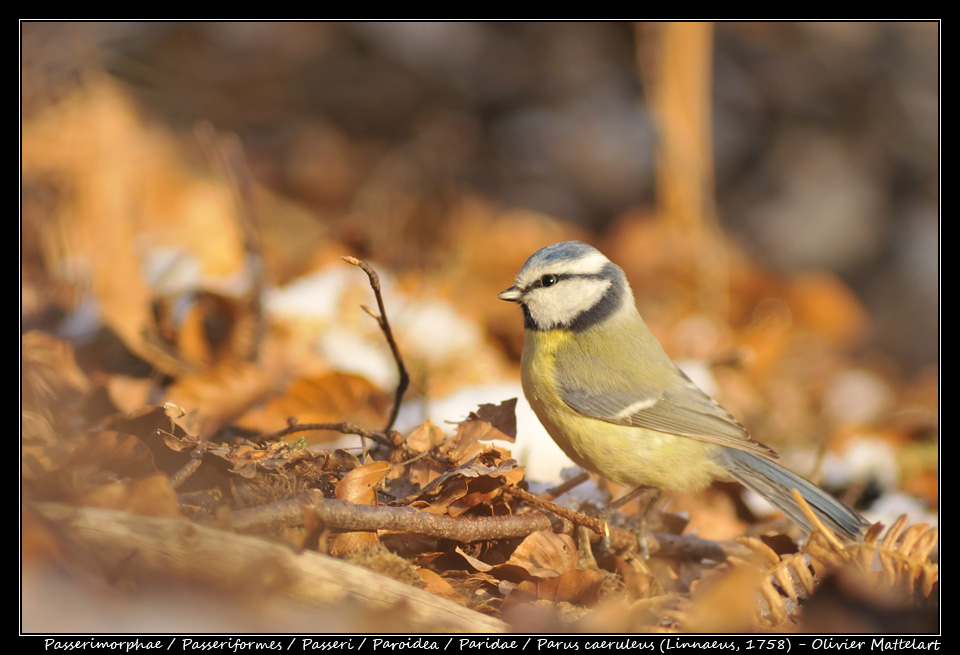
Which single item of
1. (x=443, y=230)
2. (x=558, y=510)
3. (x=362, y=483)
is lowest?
(x=558, y=510)

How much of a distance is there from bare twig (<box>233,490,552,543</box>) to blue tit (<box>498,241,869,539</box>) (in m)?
0.43

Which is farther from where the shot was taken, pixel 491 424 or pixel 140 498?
pixel 491 424

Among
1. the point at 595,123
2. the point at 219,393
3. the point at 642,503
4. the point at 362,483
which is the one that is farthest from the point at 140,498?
the point at 595,123

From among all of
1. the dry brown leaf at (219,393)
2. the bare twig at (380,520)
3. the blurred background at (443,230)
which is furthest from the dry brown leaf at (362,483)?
the dry brown leaf at (219,393)

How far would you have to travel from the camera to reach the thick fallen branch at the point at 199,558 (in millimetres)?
1252

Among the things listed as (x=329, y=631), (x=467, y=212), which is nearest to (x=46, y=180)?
(x=467, y=212)

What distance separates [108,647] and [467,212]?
3.77 meters

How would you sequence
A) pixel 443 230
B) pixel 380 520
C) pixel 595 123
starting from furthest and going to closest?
pixel 595 123
pixel 443 230
pixel 380 520

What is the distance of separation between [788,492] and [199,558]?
4.95 ft

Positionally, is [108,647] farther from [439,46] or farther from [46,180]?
[439,46]

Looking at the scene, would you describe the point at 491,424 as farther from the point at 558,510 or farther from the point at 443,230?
the point at 443,230

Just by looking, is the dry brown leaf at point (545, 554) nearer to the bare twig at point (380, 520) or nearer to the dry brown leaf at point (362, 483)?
the bare twig at point (380, 520)

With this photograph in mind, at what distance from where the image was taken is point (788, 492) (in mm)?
2016

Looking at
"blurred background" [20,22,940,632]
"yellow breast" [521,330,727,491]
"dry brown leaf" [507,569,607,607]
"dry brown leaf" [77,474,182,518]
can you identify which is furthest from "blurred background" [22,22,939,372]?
"dry brown leaf" [77,474,182,518]
